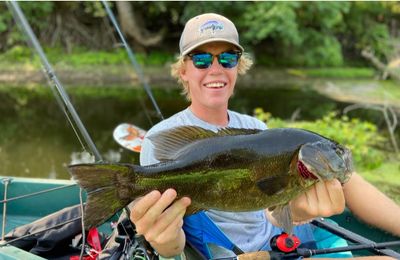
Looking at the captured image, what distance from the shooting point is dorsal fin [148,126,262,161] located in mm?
2221

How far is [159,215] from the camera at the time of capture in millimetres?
2172

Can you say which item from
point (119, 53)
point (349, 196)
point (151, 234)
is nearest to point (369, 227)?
point (349, 196)

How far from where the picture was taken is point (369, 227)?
12.8 ft

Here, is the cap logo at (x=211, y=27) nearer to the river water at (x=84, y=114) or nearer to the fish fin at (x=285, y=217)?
the fish fin at (x=285, y=217)

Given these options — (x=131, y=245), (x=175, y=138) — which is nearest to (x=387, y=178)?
(x=131, y=245)

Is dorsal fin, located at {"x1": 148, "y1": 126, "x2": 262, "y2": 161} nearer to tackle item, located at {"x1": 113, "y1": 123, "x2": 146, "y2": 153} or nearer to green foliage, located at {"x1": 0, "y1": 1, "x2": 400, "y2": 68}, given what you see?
tackle item, located at {"x1": 113, "y1": 123, "x2": 146, "y2": 153}

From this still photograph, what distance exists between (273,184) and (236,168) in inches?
7.1

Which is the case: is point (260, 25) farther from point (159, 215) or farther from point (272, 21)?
point (159, 215)

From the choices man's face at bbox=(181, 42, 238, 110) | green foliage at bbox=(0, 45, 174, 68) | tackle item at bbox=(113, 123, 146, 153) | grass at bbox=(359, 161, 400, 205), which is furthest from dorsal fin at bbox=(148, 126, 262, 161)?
green foliage at bbox=(0, 45, 174, 68)

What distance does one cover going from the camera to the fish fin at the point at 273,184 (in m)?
2.16

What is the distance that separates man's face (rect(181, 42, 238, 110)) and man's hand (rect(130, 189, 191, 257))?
38.7 inches

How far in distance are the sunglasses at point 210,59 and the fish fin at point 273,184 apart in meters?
1.00

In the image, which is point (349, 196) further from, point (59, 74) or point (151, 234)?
point (59, 74)

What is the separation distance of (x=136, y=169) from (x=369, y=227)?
255 centimetres
